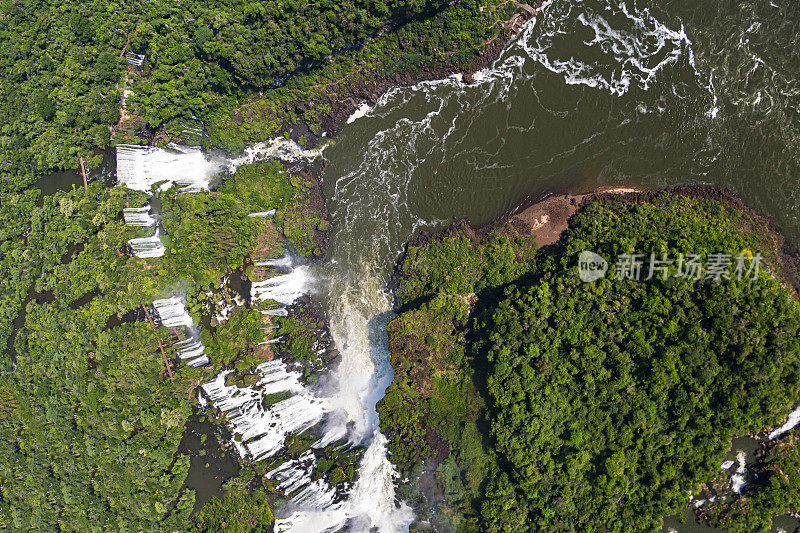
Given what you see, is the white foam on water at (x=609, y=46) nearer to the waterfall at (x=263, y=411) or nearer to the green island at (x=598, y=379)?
the green island at (x=598, y=379)

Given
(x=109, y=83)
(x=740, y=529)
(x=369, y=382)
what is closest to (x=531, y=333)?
(x=369, y=382)

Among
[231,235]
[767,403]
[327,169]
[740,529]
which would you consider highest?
[327,169]

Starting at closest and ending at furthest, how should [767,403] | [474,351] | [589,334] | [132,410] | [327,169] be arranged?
1. [767,403]
2. [589,334]
3. [474,351]
4. [132,410]
5. [327,169]

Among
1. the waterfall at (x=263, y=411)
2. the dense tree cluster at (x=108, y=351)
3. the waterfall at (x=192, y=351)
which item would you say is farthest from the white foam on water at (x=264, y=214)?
the waterfall at (x=263, y=411)

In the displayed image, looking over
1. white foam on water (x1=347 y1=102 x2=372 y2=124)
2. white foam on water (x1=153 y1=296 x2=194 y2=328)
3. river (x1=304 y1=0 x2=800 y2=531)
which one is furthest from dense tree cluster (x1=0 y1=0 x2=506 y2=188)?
white foam on water (x1=153 y1=296 x2=194 y2=328)

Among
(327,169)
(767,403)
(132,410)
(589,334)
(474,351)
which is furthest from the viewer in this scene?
(327,169)

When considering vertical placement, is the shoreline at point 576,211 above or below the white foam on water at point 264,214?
below

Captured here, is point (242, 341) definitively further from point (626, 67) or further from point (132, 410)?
point (626, 67)
